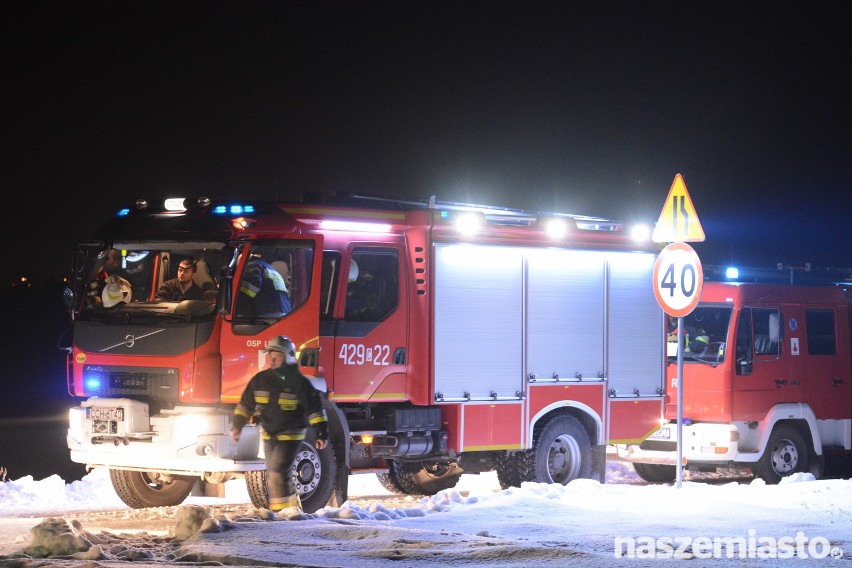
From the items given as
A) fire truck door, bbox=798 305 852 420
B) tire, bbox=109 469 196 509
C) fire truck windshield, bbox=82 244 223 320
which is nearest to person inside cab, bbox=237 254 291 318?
fire truck windshield, bbox=82 244 223 320

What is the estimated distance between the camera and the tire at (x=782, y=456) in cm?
1650

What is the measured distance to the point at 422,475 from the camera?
15.2 m

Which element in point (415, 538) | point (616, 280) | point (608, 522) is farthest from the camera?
point (616, 280)

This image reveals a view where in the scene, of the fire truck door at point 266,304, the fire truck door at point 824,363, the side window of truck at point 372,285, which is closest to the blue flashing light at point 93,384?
the fire truck door at point 266,304

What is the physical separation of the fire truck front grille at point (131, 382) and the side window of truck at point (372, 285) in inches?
75.2

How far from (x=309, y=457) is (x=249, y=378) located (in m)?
0.98

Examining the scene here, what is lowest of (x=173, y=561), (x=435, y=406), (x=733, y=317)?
(x=173, y=561)

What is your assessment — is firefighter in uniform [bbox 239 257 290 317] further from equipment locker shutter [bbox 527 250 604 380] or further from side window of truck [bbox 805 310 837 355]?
side window of truck [bbox 805 310 837 355]

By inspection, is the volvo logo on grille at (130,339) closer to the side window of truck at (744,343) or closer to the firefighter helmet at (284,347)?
the firefighter helmet at (284,347)

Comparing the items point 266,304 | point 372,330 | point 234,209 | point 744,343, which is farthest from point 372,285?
point 744,343

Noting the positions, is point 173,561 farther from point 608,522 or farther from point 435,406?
point 435,406

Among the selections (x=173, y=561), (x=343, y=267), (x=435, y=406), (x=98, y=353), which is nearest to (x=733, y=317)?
(x=435, y=406)

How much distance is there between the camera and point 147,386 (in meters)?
12.3

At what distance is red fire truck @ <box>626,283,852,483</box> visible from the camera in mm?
16031
